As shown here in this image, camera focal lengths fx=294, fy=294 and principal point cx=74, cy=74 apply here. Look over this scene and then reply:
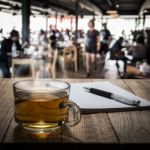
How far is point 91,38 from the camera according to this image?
8172 mm

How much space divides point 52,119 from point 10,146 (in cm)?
12

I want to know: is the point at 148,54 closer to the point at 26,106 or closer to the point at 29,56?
the point at 29,56

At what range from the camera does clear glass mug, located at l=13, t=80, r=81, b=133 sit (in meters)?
0.74

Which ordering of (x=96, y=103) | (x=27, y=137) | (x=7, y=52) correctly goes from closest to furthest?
1. (x=27, y=137)
2. (x=96, y=103)
3. (x=7, y=52)

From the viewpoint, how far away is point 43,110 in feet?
2.42

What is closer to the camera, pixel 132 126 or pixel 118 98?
pixel 132 126

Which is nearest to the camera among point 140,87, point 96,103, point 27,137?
point 27,137

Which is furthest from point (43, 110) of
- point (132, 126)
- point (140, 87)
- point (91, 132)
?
point (140, 87)

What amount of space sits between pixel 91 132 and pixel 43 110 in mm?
137

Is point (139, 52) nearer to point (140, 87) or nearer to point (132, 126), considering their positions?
point (140, 87)

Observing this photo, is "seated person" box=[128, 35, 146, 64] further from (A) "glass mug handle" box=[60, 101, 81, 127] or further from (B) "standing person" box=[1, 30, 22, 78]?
(A) "glass mug handle" box=[60, 101, 81, 127]

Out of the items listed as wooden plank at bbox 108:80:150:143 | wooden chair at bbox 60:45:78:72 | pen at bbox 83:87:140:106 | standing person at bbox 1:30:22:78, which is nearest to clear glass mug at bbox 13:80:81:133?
wooden plank at bbox 108:80:150:143

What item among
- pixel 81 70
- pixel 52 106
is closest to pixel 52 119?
pixel 52 106

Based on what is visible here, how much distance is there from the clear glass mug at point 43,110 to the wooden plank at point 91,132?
30mm
